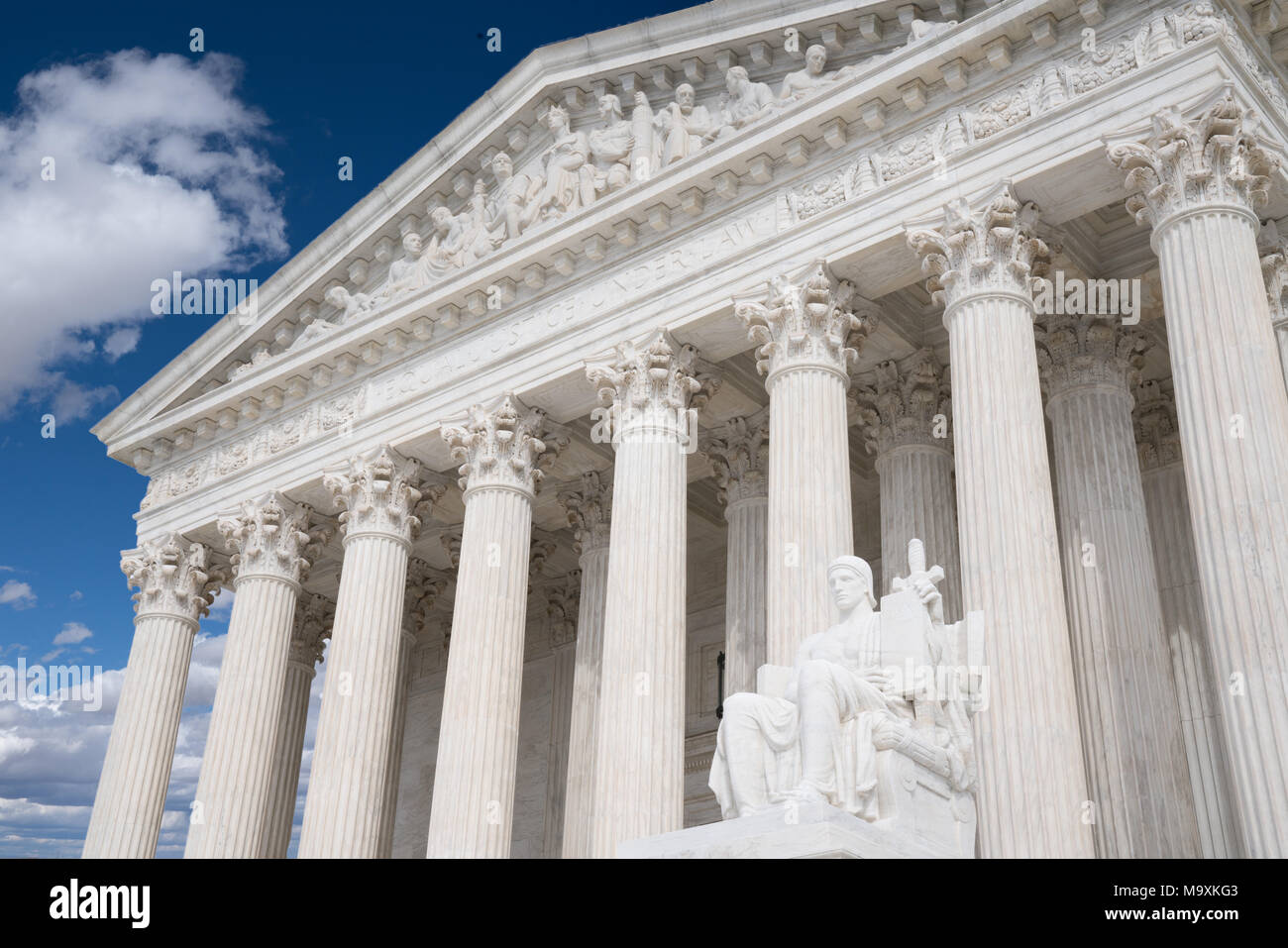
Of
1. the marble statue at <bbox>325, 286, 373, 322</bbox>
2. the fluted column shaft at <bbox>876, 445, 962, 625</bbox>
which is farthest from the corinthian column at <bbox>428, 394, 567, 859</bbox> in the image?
the fluted column shaft at <bbox>876, 445, 962, 625</bbox>

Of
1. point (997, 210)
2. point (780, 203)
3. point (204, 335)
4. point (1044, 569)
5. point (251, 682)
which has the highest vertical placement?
point (204, 335)

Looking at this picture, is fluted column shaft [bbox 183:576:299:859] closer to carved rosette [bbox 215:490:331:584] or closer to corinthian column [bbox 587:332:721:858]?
carved rosette [bbox 215:490:331:584]

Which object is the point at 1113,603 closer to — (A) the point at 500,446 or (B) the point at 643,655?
(B) the point at 643,655

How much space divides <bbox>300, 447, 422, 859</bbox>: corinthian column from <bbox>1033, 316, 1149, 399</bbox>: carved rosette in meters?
12.1

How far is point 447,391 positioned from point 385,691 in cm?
576

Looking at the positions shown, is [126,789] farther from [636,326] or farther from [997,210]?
[997,210]

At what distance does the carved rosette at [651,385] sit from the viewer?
22188mm

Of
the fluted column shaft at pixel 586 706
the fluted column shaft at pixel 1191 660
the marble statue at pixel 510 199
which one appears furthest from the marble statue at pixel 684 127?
the fluted column shaft at pixel 1191 660

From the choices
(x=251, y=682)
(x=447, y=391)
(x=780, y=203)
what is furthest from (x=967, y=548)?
(x=251, y=682)

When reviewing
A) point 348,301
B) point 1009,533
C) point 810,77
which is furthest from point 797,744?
point 348,301

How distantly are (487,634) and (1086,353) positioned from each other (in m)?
10.9

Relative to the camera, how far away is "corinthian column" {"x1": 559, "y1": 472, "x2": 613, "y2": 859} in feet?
80.8

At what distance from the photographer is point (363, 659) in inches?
963

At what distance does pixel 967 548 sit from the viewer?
1703 centimetres
